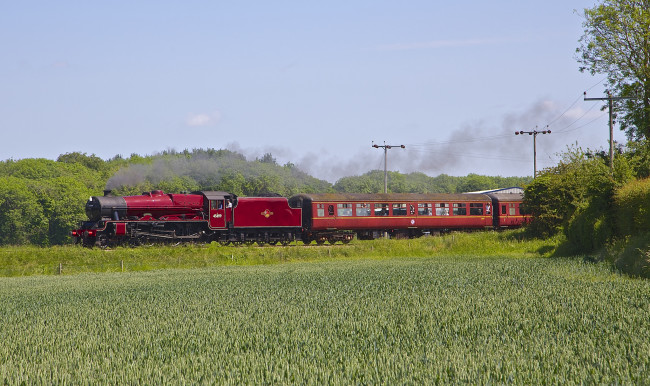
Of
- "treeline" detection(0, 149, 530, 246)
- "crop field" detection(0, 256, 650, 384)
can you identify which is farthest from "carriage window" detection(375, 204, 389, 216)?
"crop field" detection(0, 256, 650, 384)

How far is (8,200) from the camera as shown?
8456 centimetres

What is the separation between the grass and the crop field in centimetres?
1420

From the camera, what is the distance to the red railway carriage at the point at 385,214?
46062 mm

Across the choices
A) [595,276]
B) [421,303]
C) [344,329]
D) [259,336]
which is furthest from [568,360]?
[595,276]

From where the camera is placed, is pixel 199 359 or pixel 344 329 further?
pixel 344 329

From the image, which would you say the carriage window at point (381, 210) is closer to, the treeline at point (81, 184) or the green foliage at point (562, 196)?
the green foliage at point (562, 196)

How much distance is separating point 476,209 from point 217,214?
771 inches

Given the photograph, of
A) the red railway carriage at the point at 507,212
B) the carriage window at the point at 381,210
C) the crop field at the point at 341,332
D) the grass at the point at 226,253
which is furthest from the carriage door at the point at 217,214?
the red railway carriage at the point at 507,212

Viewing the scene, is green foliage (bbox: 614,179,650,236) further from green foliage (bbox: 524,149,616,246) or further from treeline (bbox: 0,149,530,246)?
treeline (bbox: 0,149,530,246)

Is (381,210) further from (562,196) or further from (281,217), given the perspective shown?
(562,196)

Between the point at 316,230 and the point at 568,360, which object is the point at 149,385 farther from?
the point at 316,230

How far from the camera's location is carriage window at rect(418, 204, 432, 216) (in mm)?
48312

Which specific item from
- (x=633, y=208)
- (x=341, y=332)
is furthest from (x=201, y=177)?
(x=341, y=332)

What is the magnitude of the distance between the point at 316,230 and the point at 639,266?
85.0 ft
